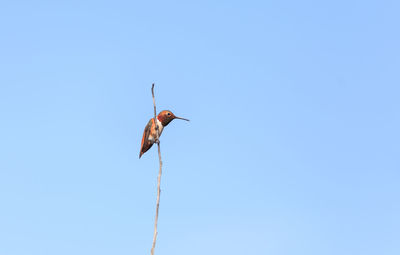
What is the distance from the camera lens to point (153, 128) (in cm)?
1841

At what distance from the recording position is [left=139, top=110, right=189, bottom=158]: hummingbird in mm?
15992

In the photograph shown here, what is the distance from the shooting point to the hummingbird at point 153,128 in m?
16.0

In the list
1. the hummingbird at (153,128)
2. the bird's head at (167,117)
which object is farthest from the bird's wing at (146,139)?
the bird's head at (167,117)

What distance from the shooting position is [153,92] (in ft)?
24.4

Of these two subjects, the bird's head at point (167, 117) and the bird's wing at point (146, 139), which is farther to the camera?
the bird's wing at point (146, 139)

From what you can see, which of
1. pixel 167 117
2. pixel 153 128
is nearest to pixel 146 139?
pixel 153 128

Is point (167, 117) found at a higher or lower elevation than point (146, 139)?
lower

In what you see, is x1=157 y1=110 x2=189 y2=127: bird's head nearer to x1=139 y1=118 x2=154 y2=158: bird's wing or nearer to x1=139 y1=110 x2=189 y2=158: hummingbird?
x1=139 y1=110 x2=189 y2=158: hummingbird

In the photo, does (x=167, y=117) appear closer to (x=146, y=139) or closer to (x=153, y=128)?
(x=153, y=128)

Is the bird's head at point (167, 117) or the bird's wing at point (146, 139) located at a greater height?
the bird's wing at point (146, 139)

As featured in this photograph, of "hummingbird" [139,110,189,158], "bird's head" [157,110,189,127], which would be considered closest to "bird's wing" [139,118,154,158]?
"hummingbird" [139,110,189,158]

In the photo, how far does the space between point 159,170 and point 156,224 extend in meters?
1.08

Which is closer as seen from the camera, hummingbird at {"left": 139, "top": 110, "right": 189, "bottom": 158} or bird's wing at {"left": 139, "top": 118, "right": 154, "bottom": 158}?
hummingbird at {"left": 139, "top": 110, "right": 189, "bottom": 158}

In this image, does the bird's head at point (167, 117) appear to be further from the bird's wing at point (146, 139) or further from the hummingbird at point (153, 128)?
the bird's wing at point (146, 139)
